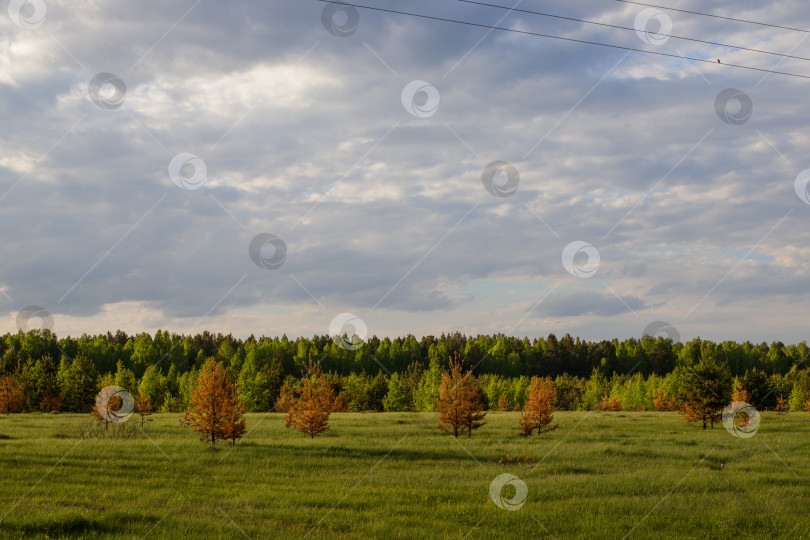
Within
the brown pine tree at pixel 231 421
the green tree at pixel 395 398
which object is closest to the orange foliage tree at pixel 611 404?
the green tree at pixel 395 398

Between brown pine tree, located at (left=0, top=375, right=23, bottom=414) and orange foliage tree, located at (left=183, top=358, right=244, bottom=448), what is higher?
brown pine tree, located at (left=0, top=375, right=23, bottom=414)

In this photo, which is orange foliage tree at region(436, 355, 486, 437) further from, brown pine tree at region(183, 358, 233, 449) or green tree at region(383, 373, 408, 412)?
green tree at region(383, 373, 408, 412)

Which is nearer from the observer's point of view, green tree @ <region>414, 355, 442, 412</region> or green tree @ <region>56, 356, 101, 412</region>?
green tree @ <region>56, 356, 101, 412</region>

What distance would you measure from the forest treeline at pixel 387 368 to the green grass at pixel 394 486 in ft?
39.4

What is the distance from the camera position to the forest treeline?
75688 millimetres

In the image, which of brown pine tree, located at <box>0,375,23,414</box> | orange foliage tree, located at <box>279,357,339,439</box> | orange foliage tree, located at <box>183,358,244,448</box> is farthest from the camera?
brown pine tree, located at <box>0,375,23,414</box>

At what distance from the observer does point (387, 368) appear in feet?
447

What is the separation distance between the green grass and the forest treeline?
12.0 metres

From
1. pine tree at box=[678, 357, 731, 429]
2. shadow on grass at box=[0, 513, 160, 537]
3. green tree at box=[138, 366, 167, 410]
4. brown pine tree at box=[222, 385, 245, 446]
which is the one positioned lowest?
shadow on grass at box=[0, 513, 160, 537]

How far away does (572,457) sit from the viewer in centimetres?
3042

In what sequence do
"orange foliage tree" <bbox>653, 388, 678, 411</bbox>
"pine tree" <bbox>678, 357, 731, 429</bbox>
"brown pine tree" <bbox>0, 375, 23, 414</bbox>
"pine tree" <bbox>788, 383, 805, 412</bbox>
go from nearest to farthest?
"pine tree" <bbox>678, 357, 731, 429</bbox> < "brown pine tree" <bbox>0, 375, 23, 414</bbox> < "orange foliage tree" <bbox>653, 388, 678, 411</bbox> < "pine tree" <bbox>788, 383, 805, 412</bbox>

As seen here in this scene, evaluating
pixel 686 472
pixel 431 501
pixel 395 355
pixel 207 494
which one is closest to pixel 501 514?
pixel 431 501

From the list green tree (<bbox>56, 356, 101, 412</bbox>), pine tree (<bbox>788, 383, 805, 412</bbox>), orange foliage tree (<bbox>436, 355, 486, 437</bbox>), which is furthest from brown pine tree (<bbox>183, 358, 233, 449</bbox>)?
pine tree (<bbox>788, 383, 805, 412</bbox>)

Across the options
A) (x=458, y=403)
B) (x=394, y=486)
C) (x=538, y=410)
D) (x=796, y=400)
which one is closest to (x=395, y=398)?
(x=538, y=410)
